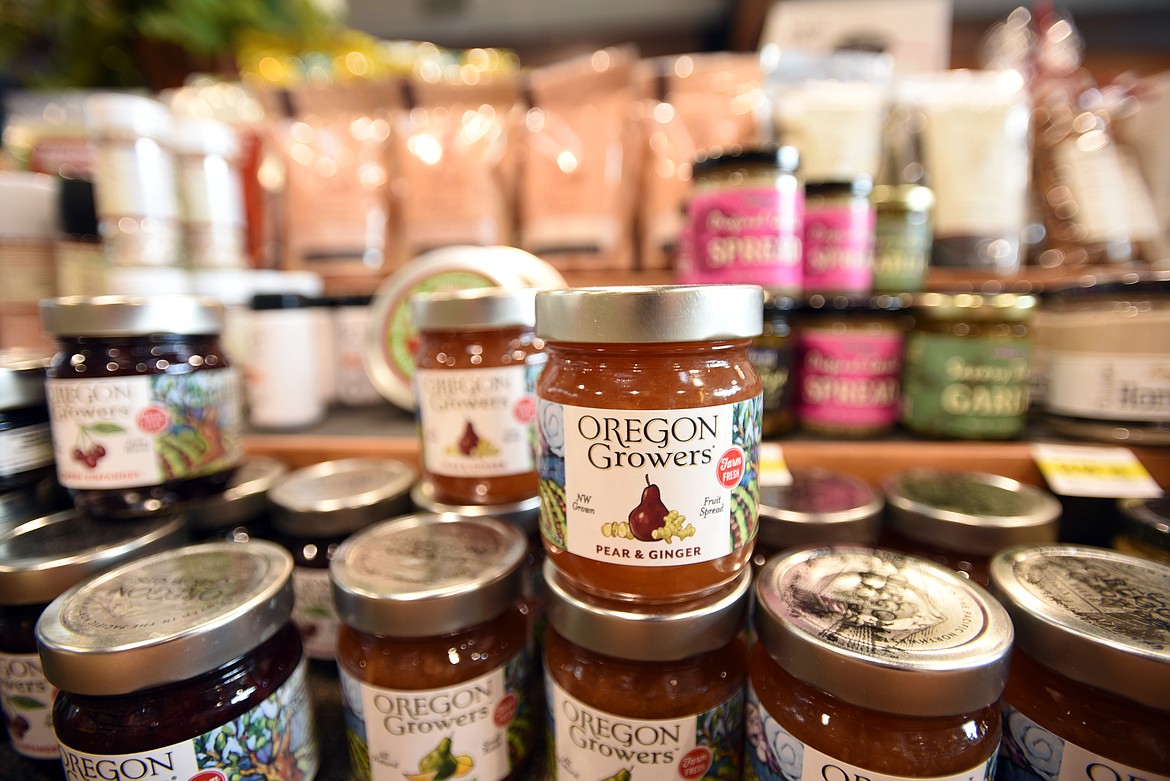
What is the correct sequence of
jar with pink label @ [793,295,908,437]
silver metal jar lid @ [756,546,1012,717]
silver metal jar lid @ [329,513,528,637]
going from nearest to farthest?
silver metal jar lid @ [756,546,1012,717] → silver metal jar lid @ [329,513,528,637] → jar with pink label @ [793,295,908,437]

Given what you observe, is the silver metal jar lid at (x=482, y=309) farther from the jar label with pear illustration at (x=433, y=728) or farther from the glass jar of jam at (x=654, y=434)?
the jar label with pear illustration at (x=433, y=728)

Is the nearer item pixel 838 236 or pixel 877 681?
pixel 877 681

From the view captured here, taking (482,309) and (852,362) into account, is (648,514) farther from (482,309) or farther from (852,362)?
(852,362)

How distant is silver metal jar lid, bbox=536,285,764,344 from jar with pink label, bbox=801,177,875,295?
0.47m

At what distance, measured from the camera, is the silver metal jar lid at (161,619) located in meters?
0.46

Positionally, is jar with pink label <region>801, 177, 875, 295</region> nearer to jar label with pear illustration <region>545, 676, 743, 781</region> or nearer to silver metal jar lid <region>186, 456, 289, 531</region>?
jar label with pear illustration <region>545, 676, 743, 781</region>

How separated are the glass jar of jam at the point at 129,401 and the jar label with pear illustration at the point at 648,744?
0.53 m

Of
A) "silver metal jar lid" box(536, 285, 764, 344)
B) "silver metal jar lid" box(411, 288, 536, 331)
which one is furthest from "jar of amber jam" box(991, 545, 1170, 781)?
"silver metal jar lid" box(411, 288, 536, 331)

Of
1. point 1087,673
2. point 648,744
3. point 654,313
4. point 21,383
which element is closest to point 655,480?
point 654,313

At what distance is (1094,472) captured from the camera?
75 centimetres

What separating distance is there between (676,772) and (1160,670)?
0.38m

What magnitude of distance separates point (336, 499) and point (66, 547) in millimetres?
277

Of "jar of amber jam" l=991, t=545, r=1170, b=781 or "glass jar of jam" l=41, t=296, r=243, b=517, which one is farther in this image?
"glass jar of jam" l=41, t=296, r=243, b=517

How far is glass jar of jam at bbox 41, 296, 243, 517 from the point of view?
2.06 feet
